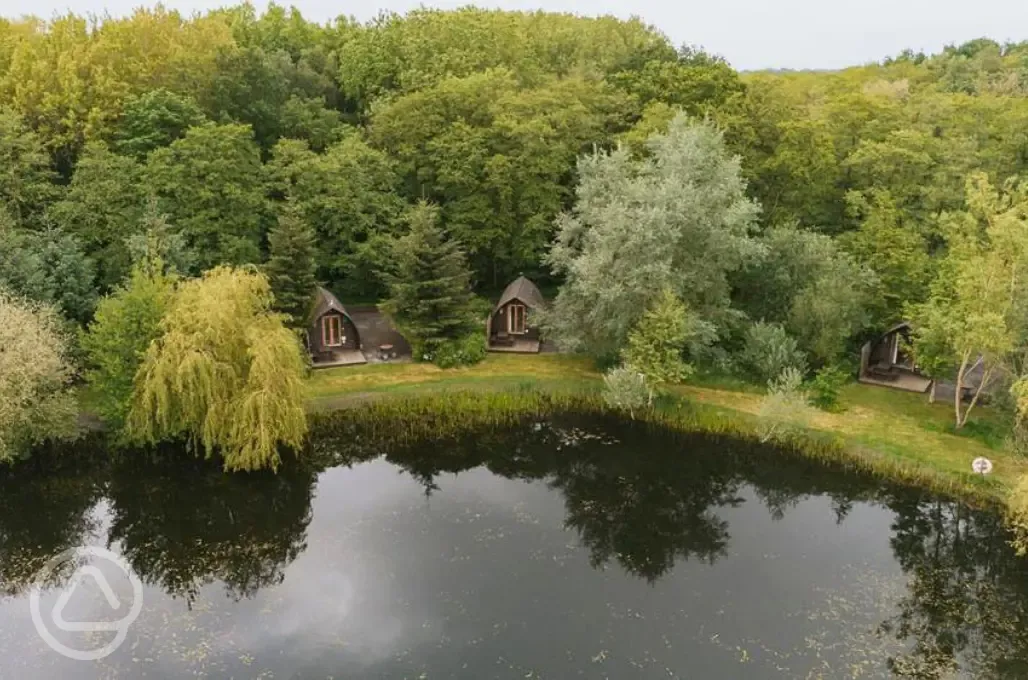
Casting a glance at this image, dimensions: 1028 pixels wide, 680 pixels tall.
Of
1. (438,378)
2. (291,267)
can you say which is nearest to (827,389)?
(438,378)

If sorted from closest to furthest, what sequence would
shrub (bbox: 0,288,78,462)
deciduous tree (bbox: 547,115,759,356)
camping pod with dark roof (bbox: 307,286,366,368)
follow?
shrub (bbox: 0,288,78,462) → deciduous tree (bbox: 547,115,759,356) → camping pod with dark roof (bbox: 307,286,366,368)

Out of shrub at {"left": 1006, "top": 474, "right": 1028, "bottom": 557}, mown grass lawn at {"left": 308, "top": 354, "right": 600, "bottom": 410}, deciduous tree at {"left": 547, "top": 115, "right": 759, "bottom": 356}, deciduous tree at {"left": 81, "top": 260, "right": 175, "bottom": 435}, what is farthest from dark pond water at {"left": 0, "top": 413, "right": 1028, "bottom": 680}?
deciduous tree at {"left": 547, "top": 115, "right": 759, "bottom": 356}

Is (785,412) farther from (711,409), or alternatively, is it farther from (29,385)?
(29,385)

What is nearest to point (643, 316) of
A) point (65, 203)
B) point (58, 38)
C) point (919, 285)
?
point (919, 285)

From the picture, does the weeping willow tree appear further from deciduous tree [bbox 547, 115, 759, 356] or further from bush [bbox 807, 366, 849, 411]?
bush [bbox 807, 366, 849, 411]

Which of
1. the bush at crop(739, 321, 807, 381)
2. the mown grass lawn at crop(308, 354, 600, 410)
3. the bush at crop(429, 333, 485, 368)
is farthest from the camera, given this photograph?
the bush at crop(429, 333, 485, 368)

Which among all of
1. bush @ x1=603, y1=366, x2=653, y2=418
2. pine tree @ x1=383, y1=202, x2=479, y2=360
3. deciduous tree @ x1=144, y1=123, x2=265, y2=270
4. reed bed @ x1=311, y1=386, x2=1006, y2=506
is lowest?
reed bed @ x1=311, y1=386, x2=1006, y2=506

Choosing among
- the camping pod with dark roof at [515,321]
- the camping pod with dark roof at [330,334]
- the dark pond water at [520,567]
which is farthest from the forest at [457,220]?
the dark pond water at [520,567]

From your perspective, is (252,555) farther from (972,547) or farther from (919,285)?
(919,285)
